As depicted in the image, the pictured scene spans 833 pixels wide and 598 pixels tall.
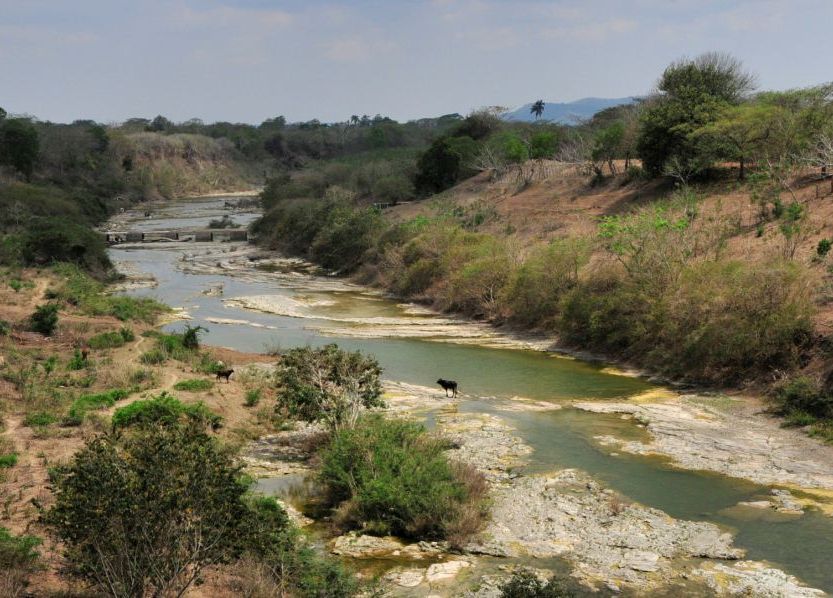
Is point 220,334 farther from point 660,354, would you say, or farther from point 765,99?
point 765,99

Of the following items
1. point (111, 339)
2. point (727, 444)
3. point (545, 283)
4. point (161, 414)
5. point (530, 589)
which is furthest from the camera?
point (545, 283)

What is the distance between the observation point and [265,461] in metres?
21.5

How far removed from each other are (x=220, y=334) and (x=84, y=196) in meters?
60.2

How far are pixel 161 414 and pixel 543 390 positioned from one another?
13.4 metres

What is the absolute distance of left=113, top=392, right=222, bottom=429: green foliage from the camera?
21.1 meters

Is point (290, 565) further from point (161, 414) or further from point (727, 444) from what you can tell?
point (727, 444)

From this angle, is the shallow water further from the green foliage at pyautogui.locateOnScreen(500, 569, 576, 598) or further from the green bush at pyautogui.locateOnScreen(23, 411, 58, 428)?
the green bush at pyautogui.locateOnScreen(23, 411, 58, 428)

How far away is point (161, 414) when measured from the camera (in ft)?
71.3

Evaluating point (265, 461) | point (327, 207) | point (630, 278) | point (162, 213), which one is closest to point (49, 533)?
point (265, 461)

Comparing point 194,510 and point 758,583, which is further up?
point 194,510

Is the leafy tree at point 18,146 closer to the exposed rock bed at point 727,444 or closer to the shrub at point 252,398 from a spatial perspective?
the shrub at point 252,398

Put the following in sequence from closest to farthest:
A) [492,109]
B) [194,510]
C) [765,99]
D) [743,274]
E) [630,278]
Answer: [194,510]
[743,274]
[630,278]
[765,99]
[492,109]

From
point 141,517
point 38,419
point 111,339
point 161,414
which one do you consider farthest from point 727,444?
point 111,339

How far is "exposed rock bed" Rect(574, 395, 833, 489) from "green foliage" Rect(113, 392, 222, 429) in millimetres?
Answer: 11097
